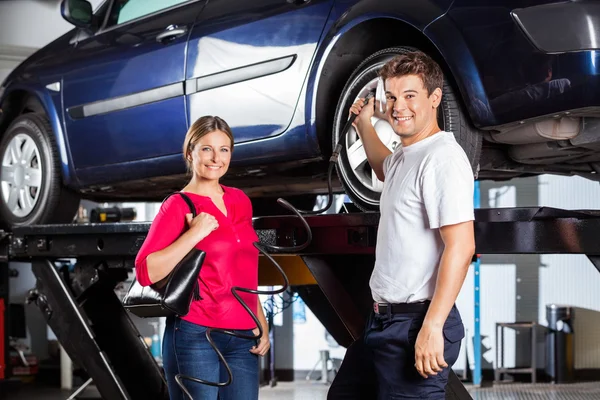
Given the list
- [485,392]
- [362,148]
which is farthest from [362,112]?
[485,392]

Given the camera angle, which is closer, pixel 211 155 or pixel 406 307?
pixel 406 307

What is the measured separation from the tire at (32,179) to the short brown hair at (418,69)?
2583 mm

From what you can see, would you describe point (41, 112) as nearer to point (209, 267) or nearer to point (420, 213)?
point (209, 267)

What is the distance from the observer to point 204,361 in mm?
2232

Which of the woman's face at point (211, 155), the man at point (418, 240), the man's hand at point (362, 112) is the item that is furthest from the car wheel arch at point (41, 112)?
the man at point (418, 240)

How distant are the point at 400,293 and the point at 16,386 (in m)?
6.02

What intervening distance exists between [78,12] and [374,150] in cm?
214

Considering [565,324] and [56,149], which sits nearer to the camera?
[56,149]

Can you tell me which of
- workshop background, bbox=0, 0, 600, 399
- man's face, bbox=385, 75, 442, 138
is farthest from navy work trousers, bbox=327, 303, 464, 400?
workshop background, bbox=0, 0, 600, 399

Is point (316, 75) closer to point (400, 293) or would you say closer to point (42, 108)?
point (400, 293)

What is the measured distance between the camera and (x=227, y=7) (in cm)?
321

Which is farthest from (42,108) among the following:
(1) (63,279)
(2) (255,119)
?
(2) (255,119)

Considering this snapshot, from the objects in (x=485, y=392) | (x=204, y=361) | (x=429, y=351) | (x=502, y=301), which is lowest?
(x=485, y=392)

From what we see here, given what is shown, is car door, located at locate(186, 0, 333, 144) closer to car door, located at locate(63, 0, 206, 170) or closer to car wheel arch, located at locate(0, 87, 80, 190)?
car door, located at locate(63, 0, 206, 170)
